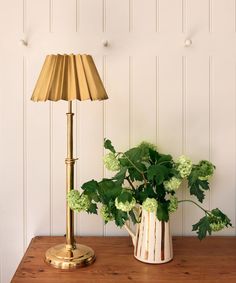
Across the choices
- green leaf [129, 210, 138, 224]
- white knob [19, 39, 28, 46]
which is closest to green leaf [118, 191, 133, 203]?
green leaf [129, 210, 138, 224]

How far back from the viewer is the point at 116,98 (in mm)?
1515

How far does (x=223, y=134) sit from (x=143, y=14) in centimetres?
56

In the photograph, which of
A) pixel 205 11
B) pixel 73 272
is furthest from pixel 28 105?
pixel 205 11

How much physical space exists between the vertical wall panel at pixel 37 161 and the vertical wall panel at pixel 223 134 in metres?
0.66

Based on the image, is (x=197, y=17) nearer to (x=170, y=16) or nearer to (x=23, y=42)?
(x=170, y=16)

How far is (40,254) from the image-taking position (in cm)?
133

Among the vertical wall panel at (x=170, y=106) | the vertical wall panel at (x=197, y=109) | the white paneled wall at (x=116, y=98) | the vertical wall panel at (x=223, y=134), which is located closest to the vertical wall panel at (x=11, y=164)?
the white paneled wall at (x=116, y=98)

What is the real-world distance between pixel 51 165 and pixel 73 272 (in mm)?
465

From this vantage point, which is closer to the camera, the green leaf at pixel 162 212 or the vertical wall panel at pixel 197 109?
the green leaf at pixel 162 212

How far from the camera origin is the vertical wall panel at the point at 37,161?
151 centimetres

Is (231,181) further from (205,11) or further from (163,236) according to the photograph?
(205,11)

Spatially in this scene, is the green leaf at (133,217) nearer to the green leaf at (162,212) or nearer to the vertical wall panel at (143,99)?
the green leaf at (162,212)

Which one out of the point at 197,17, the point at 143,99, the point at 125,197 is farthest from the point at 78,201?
the point at 197,17

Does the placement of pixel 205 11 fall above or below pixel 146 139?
above
